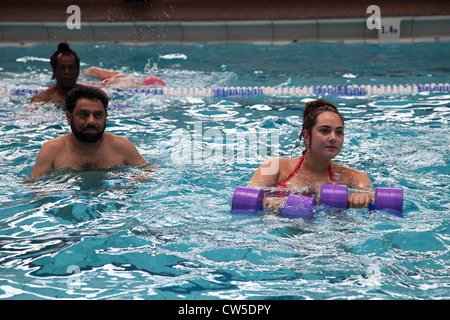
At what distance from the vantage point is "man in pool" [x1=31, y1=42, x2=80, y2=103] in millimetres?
6824

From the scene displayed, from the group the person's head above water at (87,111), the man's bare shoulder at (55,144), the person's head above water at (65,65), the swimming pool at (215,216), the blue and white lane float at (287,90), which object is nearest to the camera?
the swimming pool at (215,216)

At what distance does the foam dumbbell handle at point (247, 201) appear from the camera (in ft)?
12.5

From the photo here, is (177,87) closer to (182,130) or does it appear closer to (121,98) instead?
(121,98)

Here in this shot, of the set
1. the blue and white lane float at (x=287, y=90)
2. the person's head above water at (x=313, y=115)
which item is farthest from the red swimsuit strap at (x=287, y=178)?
the blue and white lane float at (x=287, y=90)

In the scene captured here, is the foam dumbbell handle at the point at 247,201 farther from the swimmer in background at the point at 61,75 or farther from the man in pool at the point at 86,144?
the swimmer in background at the point at 61,75

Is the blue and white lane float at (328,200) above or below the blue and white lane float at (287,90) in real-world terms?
below

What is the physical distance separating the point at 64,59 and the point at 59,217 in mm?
3321

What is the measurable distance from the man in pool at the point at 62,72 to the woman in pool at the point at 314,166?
11.5 feet

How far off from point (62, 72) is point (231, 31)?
16.4ft

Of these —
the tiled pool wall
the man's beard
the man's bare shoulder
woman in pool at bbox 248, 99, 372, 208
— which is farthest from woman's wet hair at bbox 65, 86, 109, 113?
the tiled pool wall

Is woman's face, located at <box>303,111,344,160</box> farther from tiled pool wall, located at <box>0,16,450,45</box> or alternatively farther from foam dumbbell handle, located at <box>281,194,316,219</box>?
tiled pool wall, located at <box>0,16,450,45</box>

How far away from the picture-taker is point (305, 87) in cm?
807

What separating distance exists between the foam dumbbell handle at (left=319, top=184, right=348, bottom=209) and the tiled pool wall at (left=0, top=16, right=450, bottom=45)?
24.7 ft
